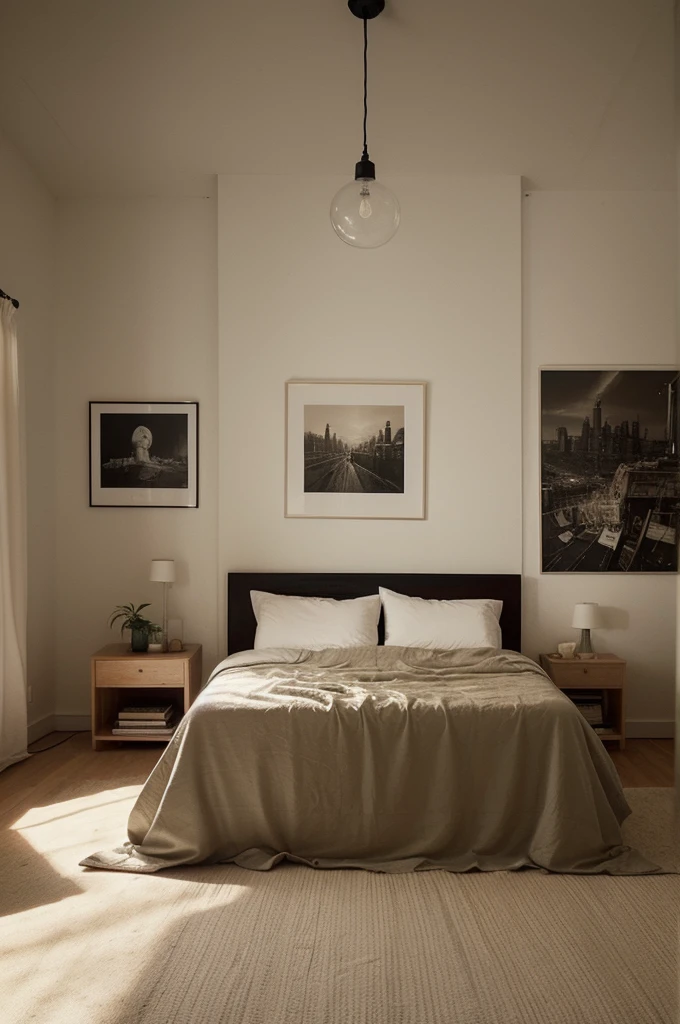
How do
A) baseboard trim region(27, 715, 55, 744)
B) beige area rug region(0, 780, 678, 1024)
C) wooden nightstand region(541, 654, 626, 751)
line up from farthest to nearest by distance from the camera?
1. baseboard trim region(27, 715, 55, 744)
2. wooden nightstand region(541, 654, 626, 751)
3. beige area rug region(0, 780, 678, 1024)

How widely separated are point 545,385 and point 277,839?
3094 millimetres

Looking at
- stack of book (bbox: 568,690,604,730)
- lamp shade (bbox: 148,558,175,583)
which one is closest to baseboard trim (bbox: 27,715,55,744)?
lamp shade (bbox: 148,558,175,583)

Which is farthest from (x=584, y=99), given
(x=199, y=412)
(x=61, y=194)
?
(x=61, y=194)

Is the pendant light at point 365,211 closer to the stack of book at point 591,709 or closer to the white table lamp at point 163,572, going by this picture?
the white table lamp at point 163,572

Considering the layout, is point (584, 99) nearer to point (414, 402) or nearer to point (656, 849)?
point (414, 402)

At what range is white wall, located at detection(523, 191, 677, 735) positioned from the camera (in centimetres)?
492

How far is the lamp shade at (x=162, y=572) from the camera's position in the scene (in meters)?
4.71

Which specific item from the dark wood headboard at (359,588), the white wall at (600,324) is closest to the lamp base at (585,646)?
the white wall at (600,324)

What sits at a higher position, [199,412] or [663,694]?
[199,412]

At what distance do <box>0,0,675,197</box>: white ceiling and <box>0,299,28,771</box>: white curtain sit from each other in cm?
107

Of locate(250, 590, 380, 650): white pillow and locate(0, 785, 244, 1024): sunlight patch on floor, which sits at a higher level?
locate(250, 590, 380, 650): white pillow

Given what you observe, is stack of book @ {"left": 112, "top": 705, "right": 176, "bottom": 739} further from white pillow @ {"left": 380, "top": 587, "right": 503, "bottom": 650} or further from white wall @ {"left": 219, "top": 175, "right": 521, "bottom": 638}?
white pillow @ {"left": 380, "top": 587, "right": 503, "bottom": 650}

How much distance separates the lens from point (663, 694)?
4.94 meters

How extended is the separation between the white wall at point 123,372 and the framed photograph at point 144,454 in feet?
0.19
